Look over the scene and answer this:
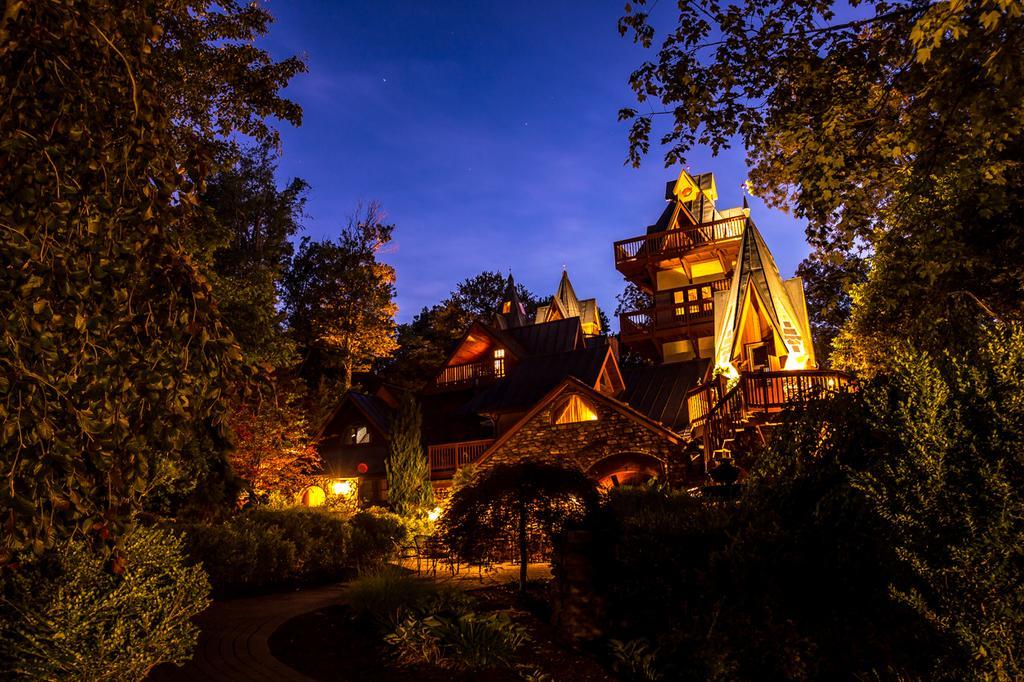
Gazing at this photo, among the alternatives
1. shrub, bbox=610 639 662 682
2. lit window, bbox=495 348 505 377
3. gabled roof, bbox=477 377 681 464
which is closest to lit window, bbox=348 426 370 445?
lit window, bbox=495 348 505 377

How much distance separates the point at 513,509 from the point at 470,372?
22092 millimetres

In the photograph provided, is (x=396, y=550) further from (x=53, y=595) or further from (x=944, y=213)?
(x=944, y=213)

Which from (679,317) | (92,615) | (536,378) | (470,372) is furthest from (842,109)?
(470,372)

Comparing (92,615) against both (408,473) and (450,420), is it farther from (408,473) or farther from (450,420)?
(450,420)

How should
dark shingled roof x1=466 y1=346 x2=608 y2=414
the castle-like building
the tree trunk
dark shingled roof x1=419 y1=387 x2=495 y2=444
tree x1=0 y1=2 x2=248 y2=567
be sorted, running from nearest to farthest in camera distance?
1. tree x1=0 y1=2 x2=248 y2=567
2. the tree trunk
3. the castle-like building
4. dark shingled roof x1=466 y1=346 x2=608 y2=414
5. dark shingled roof x1=419 y1=387 x2=495 y2=444

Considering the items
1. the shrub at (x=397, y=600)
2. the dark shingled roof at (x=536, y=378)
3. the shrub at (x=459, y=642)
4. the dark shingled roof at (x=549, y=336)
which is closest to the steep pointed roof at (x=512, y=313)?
the dark shingled roof at (x=549, y=336)

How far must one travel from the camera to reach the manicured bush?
37.1ft

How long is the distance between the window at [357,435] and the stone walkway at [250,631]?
17.9 metres

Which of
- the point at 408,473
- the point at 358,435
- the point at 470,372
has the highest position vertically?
the point at 470,372

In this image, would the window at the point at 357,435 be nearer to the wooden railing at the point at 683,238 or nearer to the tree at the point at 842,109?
the wooden railing at the point at 683,238

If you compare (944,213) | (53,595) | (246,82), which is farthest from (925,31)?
(246,82)

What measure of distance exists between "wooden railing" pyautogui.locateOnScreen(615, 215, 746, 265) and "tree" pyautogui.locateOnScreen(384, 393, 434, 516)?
1472 cm

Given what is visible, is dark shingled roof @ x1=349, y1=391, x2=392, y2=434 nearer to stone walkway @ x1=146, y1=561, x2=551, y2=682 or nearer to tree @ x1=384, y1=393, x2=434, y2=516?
tree @ x1=384, y1=393, x2=434, y2=516

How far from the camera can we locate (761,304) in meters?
17.0
